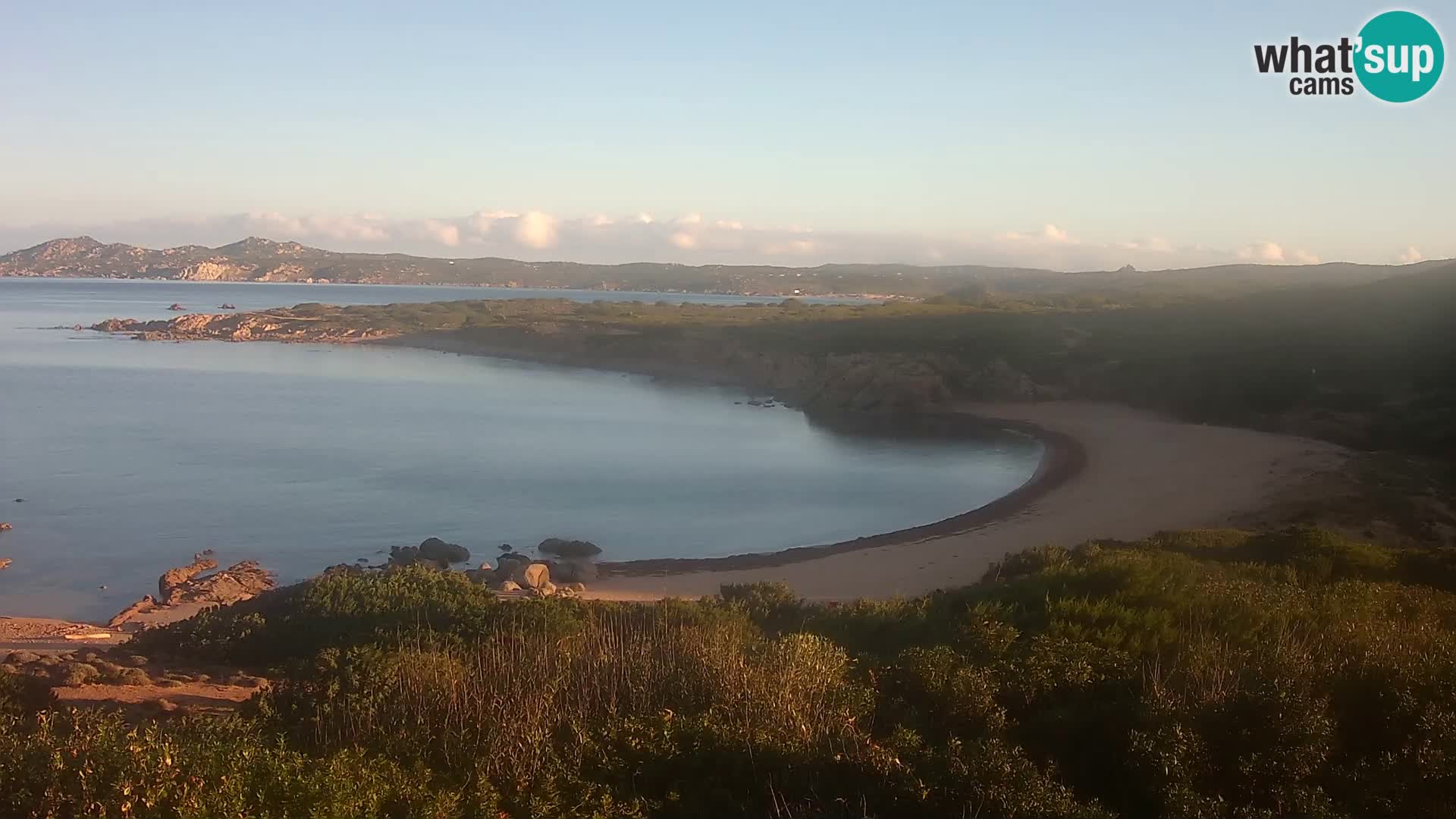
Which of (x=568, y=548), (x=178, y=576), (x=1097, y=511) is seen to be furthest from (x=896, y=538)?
(x=178, y=576)

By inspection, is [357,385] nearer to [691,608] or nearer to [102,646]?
[102,646]

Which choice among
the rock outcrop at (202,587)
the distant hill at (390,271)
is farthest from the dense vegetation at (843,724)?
the distant hill at (390,271)

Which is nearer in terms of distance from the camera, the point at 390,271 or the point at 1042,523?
the point at 1042,523

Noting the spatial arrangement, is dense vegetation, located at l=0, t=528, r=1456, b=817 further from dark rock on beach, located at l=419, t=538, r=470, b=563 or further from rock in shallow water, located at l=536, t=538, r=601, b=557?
rock in shallow water, located at l=536, t=538, r=601, b=557

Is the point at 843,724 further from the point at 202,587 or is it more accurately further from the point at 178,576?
the point at 178,576

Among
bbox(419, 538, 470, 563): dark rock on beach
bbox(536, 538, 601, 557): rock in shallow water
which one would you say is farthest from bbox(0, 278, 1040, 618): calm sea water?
bbox(419, 538, 470, 563): dark rock on beach
